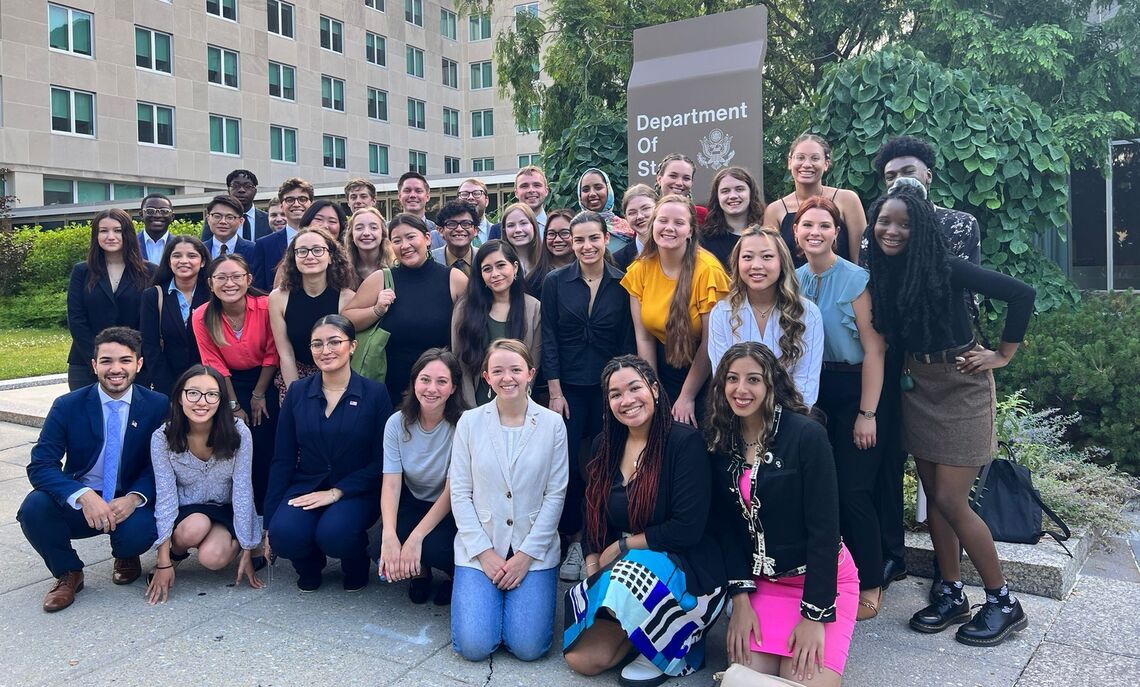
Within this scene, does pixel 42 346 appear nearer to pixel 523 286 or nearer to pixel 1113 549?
pixel 523 286

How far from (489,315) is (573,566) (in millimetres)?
1397

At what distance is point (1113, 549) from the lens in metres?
5.00

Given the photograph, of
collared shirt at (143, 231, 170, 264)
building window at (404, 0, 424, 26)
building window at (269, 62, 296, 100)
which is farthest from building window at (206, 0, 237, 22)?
collared shirt at (143, 231, 170, 264)

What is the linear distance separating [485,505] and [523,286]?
1387 mm

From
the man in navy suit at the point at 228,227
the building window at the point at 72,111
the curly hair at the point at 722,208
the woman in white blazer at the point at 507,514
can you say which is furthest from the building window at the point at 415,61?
the woman in white blazer at the point at 507,514

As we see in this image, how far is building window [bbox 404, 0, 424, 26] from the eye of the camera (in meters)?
39.2

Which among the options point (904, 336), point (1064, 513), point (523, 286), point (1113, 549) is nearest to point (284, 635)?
point (523, 286)

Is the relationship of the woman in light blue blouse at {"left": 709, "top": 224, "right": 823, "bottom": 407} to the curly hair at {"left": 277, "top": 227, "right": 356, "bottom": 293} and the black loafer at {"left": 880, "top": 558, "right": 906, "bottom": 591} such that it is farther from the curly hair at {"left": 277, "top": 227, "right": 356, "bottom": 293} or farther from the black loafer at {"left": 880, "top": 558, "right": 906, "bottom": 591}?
the curly hair at {"left": 277, "top": 227, "right": 356, "bottom": 293}

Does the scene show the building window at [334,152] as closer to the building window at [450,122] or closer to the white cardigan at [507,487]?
the building window at [450,122]

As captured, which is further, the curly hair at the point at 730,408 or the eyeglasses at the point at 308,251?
the eyeglasses at the point at 308,251

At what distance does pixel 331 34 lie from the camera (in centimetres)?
3566

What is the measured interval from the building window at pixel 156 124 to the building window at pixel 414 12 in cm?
1262

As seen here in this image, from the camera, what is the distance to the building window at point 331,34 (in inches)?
1389

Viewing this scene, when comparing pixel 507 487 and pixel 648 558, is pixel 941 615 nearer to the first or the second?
pixel 648 558
